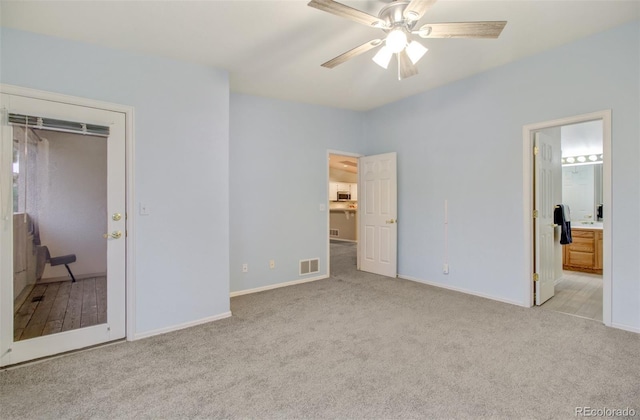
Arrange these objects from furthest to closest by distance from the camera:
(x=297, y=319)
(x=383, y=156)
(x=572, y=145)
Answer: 1. (x=572, y=145)
2. (x=383, y=156)
3. (x=297, y=319)

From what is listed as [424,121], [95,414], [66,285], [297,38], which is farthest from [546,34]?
[66,285]

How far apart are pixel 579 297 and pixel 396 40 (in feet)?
12.4

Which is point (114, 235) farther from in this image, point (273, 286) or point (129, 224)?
point (273, 286)

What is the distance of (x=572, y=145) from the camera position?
18.0 ft

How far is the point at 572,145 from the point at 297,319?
575 centimetres

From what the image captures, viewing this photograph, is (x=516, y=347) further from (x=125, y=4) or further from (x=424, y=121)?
(x=125, y=4)

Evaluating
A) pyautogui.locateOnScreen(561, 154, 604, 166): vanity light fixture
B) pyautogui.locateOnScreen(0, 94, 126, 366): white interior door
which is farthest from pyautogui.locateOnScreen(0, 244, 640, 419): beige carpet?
pyautogui.locateOnScreen(561, 154, 604, 166): vanity light fixture

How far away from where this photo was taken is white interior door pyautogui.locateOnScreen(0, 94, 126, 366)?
7.50 ft

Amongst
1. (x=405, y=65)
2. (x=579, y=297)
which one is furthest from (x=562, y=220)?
(x=405, y=65)

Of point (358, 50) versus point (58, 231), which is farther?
point (58, 231)

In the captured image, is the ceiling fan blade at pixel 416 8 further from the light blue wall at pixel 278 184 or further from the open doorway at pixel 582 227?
the open doorway at pixel 582 227

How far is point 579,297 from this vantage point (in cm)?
372

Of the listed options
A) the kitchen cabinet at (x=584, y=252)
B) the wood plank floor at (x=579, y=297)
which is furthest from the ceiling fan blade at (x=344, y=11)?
the kitchen cabinet at (x=584, y=252)

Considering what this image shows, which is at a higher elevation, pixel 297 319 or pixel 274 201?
pixel 274 201
